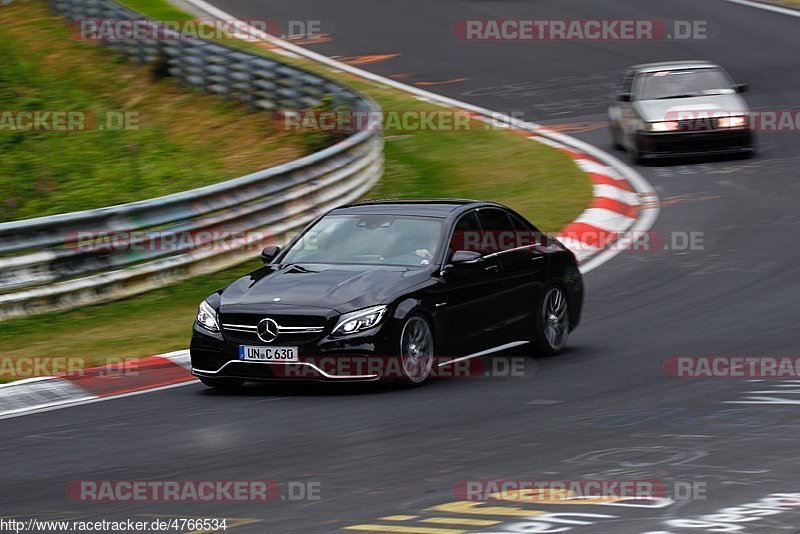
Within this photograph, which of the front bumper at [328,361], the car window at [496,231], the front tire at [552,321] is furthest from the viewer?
the front tire at [552,321]

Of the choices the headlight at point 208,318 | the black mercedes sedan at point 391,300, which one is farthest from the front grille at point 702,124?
the headlight at point 208,318

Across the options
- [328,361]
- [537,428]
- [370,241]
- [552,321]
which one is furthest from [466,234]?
[537,428]

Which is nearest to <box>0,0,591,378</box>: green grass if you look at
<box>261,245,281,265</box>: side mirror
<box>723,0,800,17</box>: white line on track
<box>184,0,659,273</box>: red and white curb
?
<box>184,0,659,273</box>: red and white curb

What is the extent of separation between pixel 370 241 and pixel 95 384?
2426mm

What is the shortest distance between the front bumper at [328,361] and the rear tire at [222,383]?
0.23 metres

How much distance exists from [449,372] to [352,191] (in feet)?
23.4

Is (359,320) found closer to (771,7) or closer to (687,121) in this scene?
(687,121)

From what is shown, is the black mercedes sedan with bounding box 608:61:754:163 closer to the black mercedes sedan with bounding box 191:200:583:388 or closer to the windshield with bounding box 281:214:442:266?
the black mercedes sedan with bounding box 191:200:583:388

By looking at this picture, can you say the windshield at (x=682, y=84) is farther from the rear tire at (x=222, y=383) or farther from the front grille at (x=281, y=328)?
the front grille at (x=281, y=328)

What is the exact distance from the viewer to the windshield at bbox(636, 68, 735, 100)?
22.9 m

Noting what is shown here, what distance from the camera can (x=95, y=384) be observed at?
36.6 feet

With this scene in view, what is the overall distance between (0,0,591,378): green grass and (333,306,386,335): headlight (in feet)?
Result: 8.88

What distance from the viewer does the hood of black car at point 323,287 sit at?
10.3m

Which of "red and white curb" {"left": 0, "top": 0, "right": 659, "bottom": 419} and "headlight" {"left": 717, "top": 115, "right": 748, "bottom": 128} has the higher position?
"headlight" {"left": 717, "top": 115, "right": 748, "bottom": 128}
